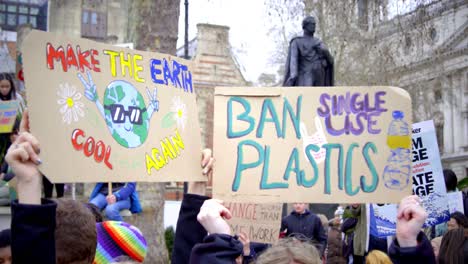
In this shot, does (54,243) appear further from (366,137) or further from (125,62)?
(366,137)

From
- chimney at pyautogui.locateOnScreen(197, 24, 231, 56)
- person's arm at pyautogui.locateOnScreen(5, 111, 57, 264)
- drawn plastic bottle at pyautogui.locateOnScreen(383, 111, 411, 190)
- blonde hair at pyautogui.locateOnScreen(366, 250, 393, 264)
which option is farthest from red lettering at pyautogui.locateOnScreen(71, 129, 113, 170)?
chimney at pyautogui.locateOnScreen(197, 24, 231, 56)

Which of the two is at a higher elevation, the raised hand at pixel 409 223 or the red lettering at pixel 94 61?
the red lettering at pixel 94 61

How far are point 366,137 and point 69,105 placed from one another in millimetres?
1581

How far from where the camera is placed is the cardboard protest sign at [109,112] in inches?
118

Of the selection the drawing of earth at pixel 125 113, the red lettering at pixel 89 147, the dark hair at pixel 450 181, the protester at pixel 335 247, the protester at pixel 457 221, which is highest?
the drawing of earth at pixel 125 113

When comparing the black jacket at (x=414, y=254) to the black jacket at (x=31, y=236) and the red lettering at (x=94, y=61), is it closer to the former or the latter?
the black jacket at (x=31, y=236)

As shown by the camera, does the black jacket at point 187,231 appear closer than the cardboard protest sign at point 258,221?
Yes

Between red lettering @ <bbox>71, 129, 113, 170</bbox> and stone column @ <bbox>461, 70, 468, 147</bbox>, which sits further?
stone column @ <bbox>461, 70, 468, 147</bbox>

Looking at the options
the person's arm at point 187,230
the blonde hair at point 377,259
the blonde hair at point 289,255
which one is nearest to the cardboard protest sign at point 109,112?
the person's arm at point 187,230

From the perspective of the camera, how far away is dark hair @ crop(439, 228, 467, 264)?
16.1 ft

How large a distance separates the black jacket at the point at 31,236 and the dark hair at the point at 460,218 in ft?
14.5

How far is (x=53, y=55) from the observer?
3.07 m

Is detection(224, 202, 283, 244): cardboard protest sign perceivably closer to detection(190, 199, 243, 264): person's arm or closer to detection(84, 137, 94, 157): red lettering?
detection(84, 137, 94, 157): red lettering

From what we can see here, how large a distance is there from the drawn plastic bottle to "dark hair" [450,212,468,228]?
2.49 m
